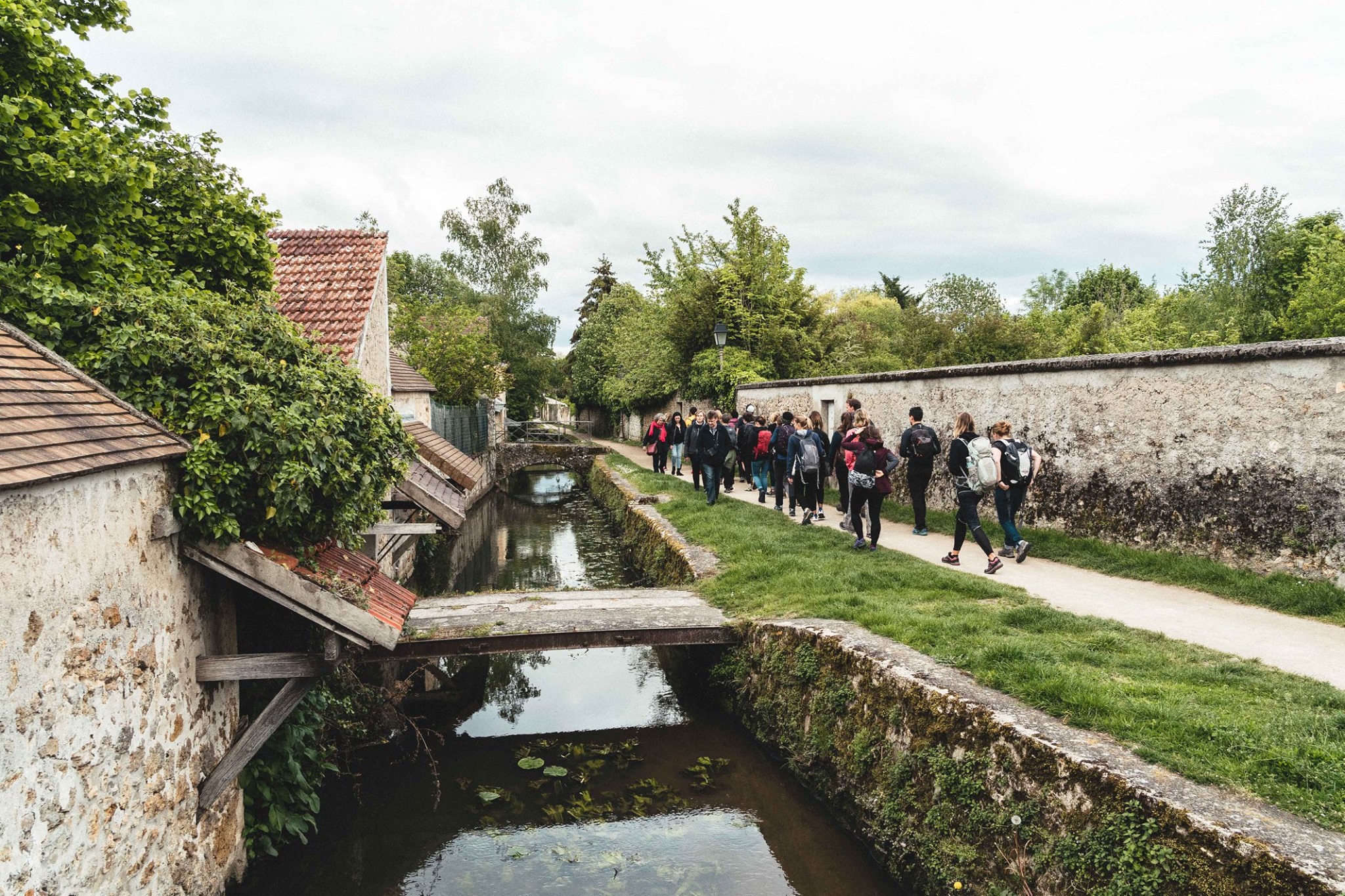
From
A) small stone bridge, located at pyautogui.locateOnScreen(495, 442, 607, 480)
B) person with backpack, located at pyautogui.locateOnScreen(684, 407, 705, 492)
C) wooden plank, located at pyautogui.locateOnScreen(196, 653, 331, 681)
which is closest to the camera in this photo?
wooden plank, located at pyautogui.locateOnScreen(196, 653, 331, 681)

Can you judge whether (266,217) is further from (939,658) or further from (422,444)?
(939,658)

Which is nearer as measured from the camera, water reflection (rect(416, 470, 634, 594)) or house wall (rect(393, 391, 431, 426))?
water reflection (rect(416, 470, 634, 594))

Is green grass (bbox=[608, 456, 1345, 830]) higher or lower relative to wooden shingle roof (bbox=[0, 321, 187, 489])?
lower

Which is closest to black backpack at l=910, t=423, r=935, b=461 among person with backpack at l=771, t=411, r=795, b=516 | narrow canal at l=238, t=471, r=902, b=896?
person with backpack at l=771, t=411, r=795, b=516

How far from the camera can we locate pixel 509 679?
10.3 metres

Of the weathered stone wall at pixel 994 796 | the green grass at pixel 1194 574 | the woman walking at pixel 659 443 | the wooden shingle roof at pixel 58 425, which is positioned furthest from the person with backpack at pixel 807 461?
the woman walking at pixel 659 443

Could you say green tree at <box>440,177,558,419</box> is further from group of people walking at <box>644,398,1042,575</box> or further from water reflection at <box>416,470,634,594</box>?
group of people walking at <box>644,398,1042,575</box>

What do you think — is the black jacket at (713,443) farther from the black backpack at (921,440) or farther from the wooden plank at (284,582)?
the wooden plank at (284,582)

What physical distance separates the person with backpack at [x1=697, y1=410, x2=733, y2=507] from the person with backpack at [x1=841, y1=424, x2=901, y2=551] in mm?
4541

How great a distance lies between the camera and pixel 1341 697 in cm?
430

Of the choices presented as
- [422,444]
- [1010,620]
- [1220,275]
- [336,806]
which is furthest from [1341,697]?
[1220,275]

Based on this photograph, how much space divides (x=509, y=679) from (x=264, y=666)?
559 cm

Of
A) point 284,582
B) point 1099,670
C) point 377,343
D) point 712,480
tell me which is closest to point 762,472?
point 712,480

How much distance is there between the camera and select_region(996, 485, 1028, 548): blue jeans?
8625 millimetres
